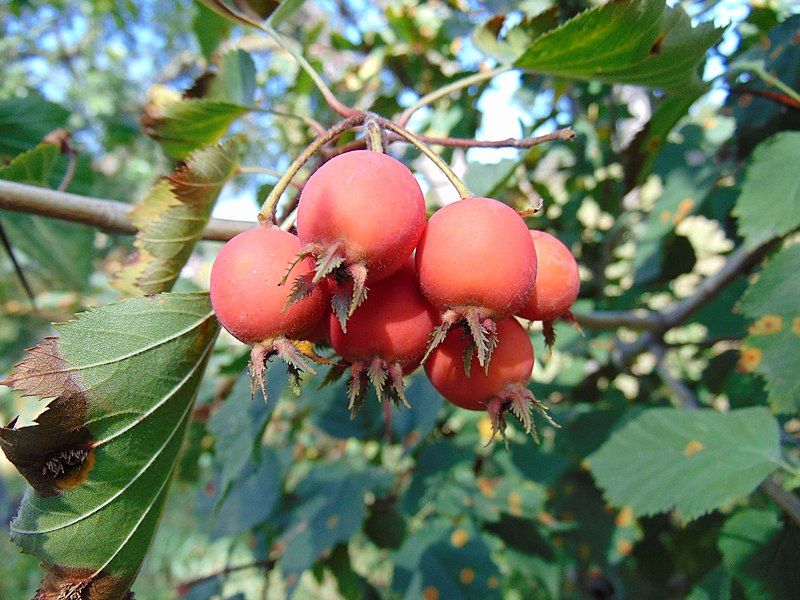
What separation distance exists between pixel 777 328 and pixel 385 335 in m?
0.79

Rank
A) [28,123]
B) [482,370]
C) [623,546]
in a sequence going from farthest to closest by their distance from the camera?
[623,546]
[28,123]
[482,370]

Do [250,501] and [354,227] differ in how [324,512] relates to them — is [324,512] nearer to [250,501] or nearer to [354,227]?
[250,501]

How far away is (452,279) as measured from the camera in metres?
0.59

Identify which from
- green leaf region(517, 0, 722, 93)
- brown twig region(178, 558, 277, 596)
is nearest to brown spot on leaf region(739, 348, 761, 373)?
green leaf region(517, 0, 722, 93)

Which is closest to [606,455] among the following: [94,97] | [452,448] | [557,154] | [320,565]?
[452,448]

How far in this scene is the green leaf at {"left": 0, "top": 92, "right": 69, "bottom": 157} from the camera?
1.38m

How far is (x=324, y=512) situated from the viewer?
4.69 feet

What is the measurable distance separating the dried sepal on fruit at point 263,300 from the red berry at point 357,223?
33 mm

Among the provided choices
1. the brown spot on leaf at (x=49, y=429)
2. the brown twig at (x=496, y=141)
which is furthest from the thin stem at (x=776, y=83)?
the brown spot on leaf at (x=49, y=429)

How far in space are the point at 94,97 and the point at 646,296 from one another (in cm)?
578

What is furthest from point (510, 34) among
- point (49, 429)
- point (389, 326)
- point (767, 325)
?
point (49, 429)

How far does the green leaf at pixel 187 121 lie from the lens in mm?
1034

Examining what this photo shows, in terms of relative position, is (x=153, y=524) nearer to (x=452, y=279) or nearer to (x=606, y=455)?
(x=452, y=279)

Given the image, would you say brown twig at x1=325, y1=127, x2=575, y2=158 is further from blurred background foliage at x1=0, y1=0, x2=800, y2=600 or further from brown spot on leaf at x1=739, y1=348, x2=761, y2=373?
brown spot on leaf at x1=739, y1=348, x2=761, y2=373
